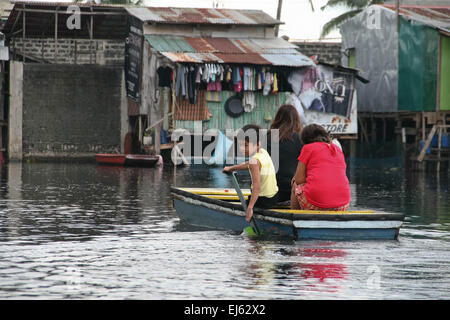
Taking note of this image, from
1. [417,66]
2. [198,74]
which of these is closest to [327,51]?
[417,66]

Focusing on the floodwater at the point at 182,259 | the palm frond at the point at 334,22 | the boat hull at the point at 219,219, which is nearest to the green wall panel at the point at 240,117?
the palm frond at the point at 334,22

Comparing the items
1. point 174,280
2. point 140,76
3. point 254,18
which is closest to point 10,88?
point 140,76

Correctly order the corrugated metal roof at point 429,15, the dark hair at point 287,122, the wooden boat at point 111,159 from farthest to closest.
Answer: the corrugated metal roof at point 429,15 < the wooden boat at point 111,159 < the dark hair at point 287,122

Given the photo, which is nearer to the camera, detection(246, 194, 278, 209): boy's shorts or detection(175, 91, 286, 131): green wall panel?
detection(246, 194, 278, 209): boy's shorts

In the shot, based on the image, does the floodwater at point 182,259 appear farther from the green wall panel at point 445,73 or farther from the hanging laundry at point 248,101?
the hanging laundry at point 248,101

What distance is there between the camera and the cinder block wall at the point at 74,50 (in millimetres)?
33750

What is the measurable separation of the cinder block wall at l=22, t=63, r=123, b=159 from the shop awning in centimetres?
356

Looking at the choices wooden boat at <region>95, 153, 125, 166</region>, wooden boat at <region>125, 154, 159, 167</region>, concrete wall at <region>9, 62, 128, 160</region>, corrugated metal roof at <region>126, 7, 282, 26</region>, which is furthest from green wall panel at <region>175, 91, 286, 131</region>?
concrete wall at <region>9, 62, 128, 160</region>

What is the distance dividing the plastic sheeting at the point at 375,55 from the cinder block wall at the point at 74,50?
29.8ft

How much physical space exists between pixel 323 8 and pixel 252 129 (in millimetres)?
31956

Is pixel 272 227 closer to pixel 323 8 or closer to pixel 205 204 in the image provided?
pixel 205 204

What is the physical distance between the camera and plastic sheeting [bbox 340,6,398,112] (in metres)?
30.8

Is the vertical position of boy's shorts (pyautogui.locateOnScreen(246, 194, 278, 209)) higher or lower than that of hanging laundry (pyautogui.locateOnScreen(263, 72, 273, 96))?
lower

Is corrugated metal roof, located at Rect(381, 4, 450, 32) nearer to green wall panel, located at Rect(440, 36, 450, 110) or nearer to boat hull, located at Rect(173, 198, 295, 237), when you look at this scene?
green wall panel, located at Rect(440, 36, 450, 110)
